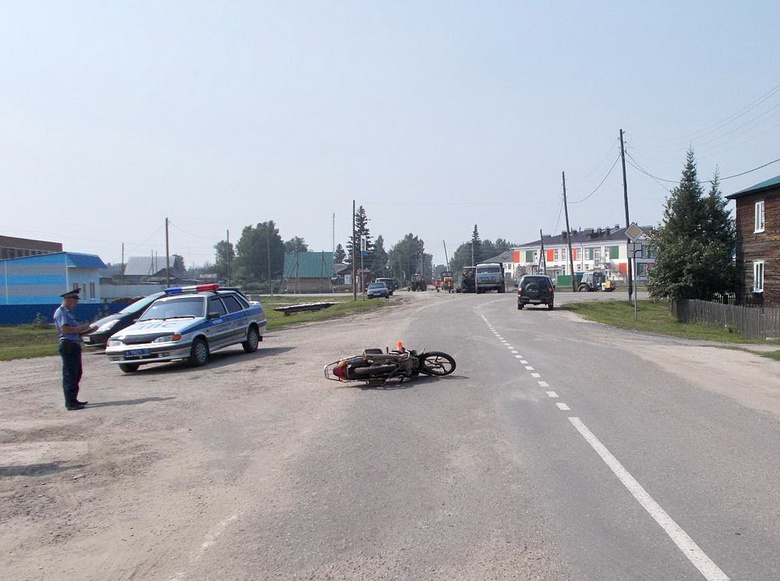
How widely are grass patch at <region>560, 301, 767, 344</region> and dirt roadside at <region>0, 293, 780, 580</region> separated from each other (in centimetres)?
845

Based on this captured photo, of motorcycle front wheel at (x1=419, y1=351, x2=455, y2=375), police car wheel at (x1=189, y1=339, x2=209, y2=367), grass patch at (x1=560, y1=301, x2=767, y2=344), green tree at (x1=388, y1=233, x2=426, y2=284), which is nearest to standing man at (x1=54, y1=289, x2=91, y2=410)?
police car wheel at (x1=189, y1=339, x2=209, y2=367)

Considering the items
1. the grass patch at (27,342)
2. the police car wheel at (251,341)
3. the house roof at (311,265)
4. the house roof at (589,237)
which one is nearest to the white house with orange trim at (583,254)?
the house roof at (589,237)

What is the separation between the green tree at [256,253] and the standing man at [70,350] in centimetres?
13484

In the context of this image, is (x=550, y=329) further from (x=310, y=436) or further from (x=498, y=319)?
(x=310, y=436)

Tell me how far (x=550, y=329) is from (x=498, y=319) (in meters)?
5.66

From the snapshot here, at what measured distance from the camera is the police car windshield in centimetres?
1706

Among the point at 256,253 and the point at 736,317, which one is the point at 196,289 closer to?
the point at 736,317

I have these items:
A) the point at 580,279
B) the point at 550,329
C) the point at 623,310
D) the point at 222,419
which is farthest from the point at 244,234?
the point at 222,419

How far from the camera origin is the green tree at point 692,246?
35469 mm

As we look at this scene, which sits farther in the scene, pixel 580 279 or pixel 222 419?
pixel 580 279

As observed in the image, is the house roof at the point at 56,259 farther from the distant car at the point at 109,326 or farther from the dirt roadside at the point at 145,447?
the dirt roadside at the point at 145,447

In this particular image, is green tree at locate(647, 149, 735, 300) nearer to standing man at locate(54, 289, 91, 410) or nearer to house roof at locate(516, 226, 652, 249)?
standing man at locate(54, 289, 91, 410)

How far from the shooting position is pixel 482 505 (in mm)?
5863

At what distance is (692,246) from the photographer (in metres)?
35.9
